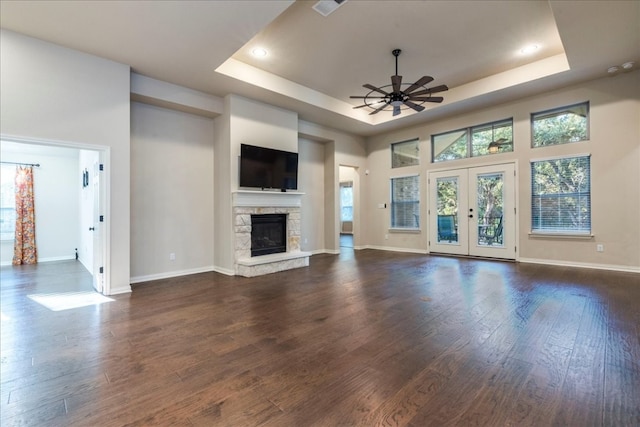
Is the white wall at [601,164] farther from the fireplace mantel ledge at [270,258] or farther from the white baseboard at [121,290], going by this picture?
the white baseboard at [121,290]

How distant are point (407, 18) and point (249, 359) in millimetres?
4338

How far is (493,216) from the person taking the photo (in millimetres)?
6516

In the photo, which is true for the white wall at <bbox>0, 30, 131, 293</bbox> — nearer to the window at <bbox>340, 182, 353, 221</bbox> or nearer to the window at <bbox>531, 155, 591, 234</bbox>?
the window at <bbox>531, 155, 591, 234</bbox>

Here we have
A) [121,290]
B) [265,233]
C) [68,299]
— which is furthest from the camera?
[265,233]

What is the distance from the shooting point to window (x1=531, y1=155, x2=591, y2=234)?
5426 mm

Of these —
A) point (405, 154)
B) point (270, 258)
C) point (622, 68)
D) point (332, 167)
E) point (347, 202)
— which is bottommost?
point (270, 258)

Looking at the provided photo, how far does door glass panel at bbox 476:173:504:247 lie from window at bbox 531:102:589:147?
1014 mm

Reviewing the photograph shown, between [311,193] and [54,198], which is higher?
[311,193]

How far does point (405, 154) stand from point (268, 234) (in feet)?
15.0

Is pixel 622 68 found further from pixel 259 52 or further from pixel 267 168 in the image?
pixel 267 168

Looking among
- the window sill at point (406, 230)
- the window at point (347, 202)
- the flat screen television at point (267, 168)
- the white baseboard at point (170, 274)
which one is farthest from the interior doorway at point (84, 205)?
the window at point (347, 202)

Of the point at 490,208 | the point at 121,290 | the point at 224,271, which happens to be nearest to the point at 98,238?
the point at 121,290

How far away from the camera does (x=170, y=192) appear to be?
5.16 m

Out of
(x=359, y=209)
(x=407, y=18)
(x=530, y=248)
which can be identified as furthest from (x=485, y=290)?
(x=359, y=209)
